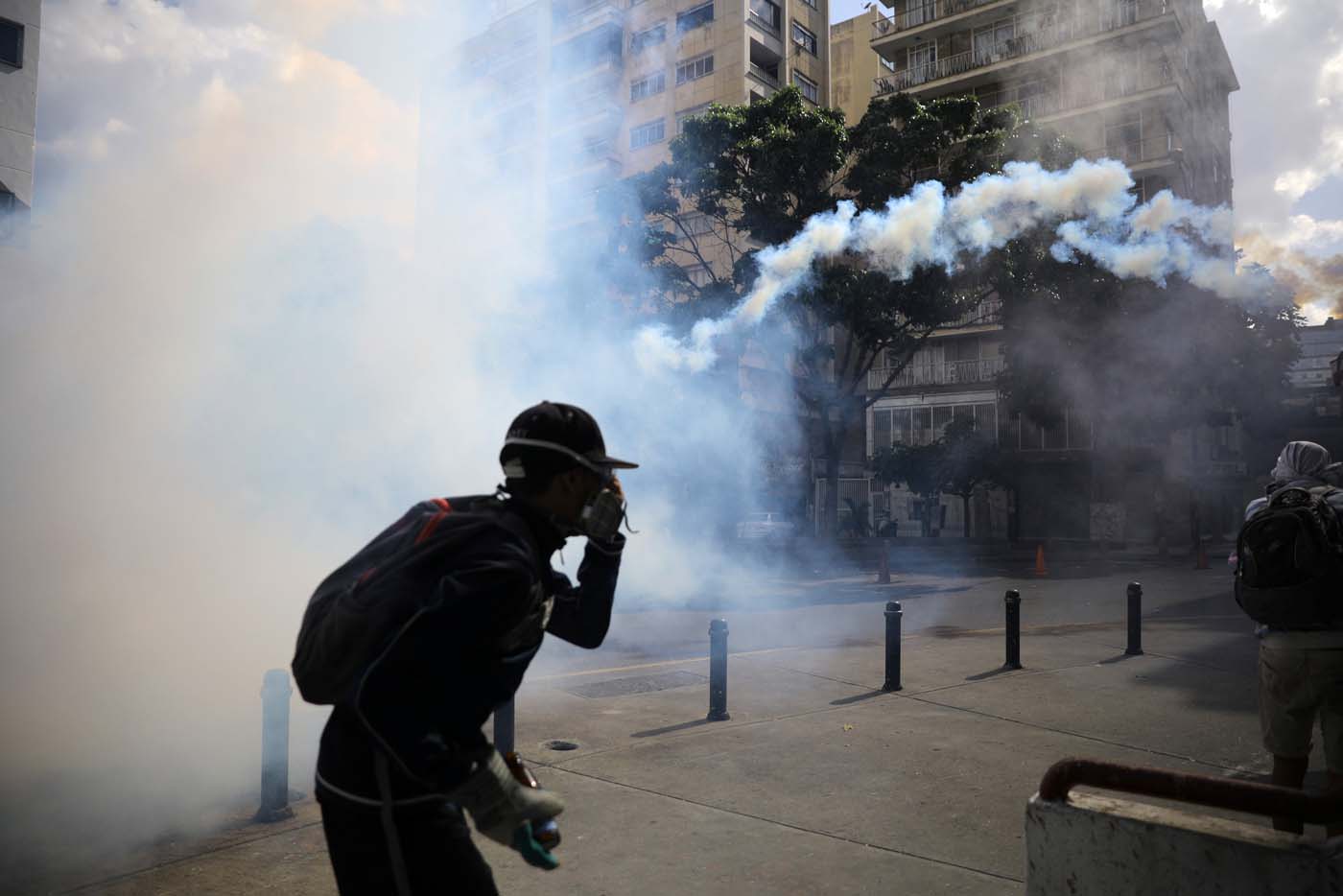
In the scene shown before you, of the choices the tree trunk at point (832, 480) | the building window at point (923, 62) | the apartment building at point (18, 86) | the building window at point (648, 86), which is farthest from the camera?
the building window at point (923, 62)

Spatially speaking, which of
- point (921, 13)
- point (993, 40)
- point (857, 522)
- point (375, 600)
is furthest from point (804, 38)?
point (375, 600)

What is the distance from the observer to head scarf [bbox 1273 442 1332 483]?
4156 millimetres

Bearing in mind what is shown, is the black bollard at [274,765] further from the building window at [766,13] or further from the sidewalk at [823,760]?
the building window at [766,13]

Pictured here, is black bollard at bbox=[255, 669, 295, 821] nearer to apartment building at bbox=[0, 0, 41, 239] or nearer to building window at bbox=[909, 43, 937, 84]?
apartment building at bbox=[0, 0, 41, 239]

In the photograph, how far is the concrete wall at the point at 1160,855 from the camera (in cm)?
217

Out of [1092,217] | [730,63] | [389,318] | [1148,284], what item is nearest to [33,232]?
[389,318]

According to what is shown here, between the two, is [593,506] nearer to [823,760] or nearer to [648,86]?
[823,760]

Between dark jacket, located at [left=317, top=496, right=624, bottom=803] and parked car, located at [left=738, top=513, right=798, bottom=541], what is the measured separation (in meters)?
20.3

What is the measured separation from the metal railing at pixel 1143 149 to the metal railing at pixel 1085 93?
151 centimetres


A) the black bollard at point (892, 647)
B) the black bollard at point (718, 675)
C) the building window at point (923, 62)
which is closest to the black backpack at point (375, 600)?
the black bollard at point (718, 675)

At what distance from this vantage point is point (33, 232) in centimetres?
938

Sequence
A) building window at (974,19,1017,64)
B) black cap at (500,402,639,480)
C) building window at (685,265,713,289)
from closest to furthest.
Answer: black cap at (500,402,639,480) → building window at (685,265,713,289) → building window at (974,19,1017,64)

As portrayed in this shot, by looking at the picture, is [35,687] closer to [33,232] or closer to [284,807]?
[284,807]

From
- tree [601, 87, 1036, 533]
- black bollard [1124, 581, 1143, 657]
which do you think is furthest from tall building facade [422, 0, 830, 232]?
black bollard [1124, 581, 1143, 657]
